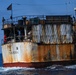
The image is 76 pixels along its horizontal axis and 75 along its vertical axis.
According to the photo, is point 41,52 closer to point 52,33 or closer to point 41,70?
point 52,33

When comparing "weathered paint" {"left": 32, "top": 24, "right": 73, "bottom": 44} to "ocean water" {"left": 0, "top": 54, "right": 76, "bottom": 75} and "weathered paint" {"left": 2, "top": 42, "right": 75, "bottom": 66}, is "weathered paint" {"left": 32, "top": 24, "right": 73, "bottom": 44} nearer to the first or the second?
"weathered paint" {"left": 2, "top": 42, "right": 75, "bottom": 66}

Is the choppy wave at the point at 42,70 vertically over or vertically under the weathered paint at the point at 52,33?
under

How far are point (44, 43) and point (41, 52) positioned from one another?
1113 mm

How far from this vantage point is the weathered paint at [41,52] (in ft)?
163

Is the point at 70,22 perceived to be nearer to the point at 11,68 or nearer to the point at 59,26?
the point at 59,26

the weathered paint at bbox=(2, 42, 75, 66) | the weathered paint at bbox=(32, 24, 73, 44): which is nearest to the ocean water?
the weathered paint at bbox=(2, 42, 75, 66)

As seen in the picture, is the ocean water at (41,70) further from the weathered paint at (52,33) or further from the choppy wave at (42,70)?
the weathered paint at (52,33)

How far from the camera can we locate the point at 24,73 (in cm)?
4472

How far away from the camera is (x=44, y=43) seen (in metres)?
50.0

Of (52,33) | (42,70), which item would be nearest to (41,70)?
(42,70)

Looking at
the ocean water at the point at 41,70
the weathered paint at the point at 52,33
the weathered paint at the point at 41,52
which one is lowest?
the ocean water at the point at 41,70

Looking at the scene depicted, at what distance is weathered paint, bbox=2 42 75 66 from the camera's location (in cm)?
4975

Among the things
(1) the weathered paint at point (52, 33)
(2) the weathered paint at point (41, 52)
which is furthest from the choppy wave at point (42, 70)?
(1) the weathered paint at point (52, 33)

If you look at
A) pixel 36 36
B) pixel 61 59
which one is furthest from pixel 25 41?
pixel 61 59
